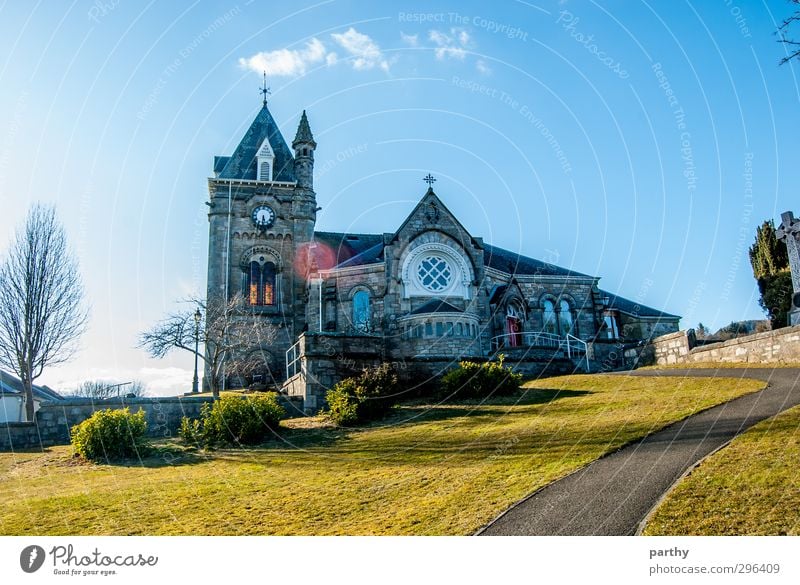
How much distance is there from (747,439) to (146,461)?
1372cm

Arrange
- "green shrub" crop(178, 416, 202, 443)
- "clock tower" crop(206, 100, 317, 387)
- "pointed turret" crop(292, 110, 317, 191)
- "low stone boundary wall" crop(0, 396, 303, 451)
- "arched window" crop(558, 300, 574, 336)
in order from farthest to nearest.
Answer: "pointed turret" crop(292, 110, 317, 191)
"clock tower" crop(206, 100, 317, 387)
"arched window" crop(558, 300, 574, 336)
"low stone boundary wall" crop(0, 396, 303, 451)
"green shrub" crop(178, 416, 202, 443)

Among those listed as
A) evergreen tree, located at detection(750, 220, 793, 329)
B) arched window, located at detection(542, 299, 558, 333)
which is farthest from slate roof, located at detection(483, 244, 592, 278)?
evergreen tree, located at detection(750, 220, 793, 329)

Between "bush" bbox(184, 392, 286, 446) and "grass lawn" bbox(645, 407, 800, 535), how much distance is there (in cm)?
1182

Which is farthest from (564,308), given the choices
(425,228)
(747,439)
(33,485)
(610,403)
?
(33,485)

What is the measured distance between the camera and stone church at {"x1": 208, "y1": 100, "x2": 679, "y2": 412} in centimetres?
2528

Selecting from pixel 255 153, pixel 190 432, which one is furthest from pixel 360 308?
pixel 255 153

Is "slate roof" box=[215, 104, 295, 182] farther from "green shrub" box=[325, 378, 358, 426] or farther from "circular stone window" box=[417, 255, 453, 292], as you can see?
"green shrub" box=[325, 378, 358, 426]

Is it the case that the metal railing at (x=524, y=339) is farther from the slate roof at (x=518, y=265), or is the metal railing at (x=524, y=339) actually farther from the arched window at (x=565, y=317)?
the slate roof at (x=518, y=265)

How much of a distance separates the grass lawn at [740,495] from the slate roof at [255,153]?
40956mm

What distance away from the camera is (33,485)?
1288 centimetres

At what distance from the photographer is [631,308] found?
4309cm

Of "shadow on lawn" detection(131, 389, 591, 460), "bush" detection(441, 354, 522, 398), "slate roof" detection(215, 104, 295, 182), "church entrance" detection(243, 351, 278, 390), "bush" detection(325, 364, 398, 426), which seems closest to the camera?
"shadow on lawn" detection(131, 389, 591, 460)

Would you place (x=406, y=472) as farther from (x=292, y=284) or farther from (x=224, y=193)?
(x=224, y=193)

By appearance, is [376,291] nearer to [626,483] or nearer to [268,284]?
[268,284]
